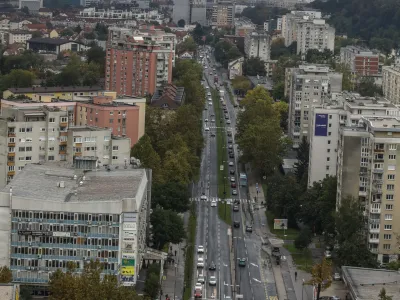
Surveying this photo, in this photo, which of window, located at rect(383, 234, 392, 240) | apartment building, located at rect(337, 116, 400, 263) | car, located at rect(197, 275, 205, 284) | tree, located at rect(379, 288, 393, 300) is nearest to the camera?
tree, located at rect(379, 288, 393, 300)

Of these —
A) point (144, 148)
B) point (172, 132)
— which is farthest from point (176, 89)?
point (144, 148)

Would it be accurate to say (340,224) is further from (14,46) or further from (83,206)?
(14,46)

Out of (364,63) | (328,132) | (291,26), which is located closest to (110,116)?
(328,132)

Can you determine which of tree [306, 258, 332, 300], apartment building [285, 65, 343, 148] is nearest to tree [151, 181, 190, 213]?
tree [306, 258, 332, 300]

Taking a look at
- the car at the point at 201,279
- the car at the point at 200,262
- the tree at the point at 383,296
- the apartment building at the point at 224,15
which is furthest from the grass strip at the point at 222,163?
the apartment building at the point at 224,15

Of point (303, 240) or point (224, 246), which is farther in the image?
point (224, 246)

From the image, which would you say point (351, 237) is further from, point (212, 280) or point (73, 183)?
point (73, 183)

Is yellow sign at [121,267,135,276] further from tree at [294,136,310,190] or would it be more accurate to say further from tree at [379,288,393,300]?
tree at [294,136,310,190]
